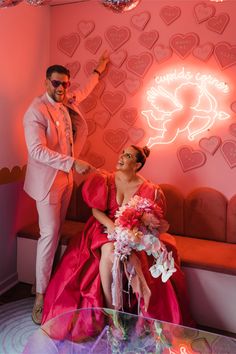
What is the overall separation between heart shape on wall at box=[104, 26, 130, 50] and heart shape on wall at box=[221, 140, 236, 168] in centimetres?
126

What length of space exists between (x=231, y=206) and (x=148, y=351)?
1496mm

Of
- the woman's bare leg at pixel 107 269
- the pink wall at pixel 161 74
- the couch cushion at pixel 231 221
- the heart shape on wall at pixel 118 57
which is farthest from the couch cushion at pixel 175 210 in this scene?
the heart shape on wall at pixel 118 57

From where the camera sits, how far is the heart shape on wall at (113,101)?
3.27 m

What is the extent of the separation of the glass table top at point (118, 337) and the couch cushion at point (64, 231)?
3.17 feet

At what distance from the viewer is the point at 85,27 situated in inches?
131

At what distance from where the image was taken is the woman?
7.88ft

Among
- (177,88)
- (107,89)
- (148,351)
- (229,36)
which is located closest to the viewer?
(148,351)

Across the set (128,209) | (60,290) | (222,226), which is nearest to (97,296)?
(60,290)

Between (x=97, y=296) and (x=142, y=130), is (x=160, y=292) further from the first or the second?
(x=142, y=130)

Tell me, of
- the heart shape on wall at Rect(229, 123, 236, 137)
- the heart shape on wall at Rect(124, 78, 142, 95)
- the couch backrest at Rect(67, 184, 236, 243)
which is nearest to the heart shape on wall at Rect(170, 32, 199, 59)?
the heart shape on wall at Rect(124, 78, 142, 95)

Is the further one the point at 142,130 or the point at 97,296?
the point at 142,130

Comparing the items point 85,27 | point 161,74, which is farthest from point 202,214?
point 85,27

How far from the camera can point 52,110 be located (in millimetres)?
2660

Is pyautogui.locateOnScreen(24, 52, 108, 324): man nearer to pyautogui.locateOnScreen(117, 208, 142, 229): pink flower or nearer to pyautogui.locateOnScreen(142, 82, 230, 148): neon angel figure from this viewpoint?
pyautogui.locateOnScreen(117, 208, 142, 229): pink flower
